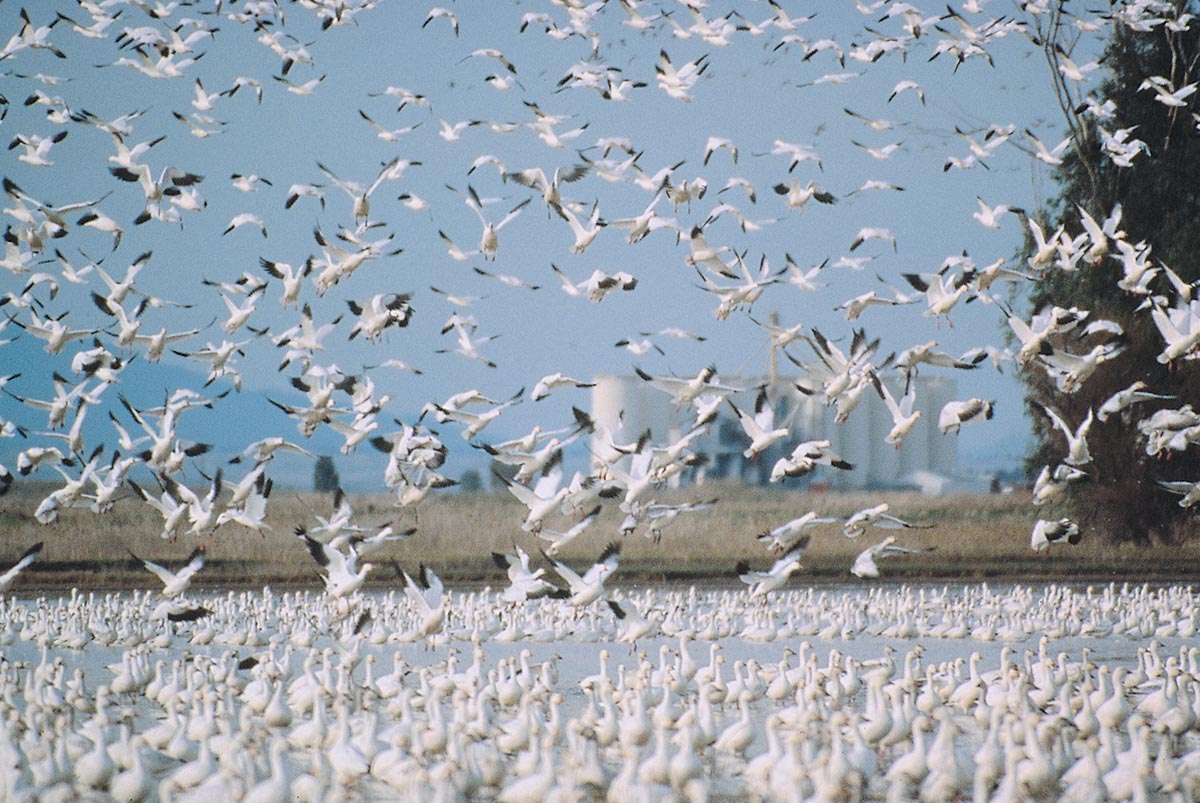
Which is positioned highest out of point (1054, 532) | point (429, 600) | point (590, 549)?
point (1054, 532)

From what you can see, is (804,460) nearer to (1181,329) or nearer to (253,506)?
(1181,329)

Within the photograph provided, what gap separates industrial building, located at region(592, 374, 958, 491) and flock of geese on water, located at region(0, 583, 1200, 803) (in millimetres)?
30680

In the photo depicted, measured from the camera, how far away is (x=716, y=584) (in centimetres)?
2523

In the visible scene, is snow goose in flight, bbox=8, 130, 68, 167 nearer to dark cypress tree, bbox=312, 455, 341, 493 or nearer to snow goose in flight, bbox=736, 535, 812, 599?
snow goose in flight, bbox=736, 535, 812, 599

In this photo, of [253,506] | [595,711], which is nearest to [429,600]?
[253,506]

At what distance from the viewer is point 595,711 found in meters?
12.4

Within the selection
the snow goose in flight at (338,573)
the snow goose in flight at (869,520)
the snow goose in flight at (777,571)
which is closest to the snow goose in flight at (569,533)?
the snow goose in flight at (777,571)

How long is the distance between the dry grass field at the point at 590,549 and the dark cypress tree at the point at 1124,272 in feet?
3.66

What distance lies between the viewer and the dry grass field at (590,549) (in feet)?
85.0

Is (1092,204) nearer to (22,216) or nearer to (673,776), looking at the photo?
(22,216)

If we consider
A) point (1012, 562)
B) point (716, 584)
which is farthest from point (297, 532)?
point (1012, 562)

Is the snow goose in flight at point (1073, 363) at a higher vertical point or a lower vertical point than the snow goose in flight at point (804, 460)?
higher

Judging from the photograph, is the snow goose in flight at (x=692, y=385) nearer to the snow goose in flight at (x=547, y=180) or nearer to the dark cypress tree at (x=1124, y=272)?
the snow goose in flight at (x=547, y=180)

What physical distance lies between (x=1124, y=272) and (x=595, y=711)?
70.7 ft
